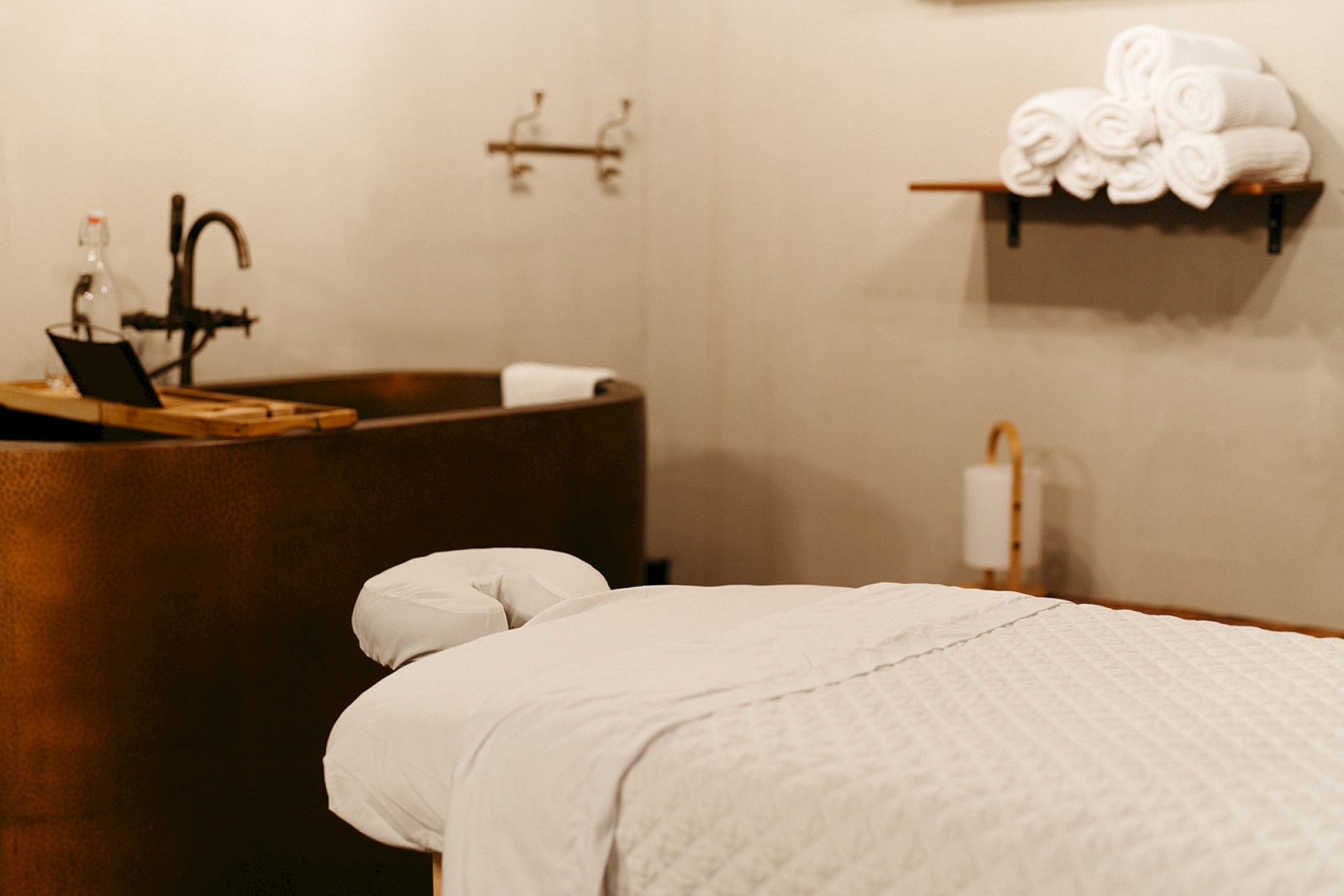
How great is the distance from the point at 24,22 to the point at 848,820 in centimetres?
219

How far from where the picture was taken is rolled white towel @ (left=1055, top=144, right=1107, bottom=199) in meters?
2.62

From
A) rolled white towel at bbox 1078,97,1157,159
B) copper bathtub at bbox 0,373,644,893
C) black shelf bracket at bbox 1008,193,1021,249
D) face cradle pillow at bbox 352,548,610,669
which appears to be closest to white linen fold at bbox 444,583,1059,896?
face cradle pillow at bbox 352,548,610,669

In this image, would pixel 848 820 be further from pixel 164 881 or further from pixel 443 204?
pixel 443 204

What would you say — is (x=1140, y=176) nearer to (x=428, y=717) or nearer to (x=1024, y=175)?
(x=1024, y=175)

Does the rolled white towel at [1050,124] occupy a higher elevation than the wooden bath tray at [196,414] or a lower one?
higher

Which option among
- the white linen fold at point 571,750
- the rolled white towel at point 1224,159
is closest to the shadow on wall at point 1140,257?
the rolled white towel at point 1224,159

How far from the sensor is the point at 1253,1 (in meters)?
2.72

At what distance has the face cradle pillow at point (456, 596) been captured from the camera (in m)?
1.35

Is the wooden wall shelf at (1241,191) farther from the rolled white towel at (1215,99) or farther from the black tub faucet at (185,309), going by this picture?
the black tub faucet at (185,309)

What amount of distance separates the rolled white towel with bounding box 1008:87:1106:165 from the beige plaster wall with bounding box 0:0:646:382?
1.27 m

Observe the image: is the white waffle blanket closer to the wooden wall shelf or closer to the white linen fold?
the white linen fold

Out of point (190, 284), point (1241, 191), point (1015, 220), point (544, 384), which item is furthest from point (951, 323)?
point (190, 284)

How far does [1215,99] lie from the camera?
2418 mm

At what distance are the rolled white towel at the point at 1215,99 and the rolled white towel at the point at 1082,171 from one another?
6.2 inches
